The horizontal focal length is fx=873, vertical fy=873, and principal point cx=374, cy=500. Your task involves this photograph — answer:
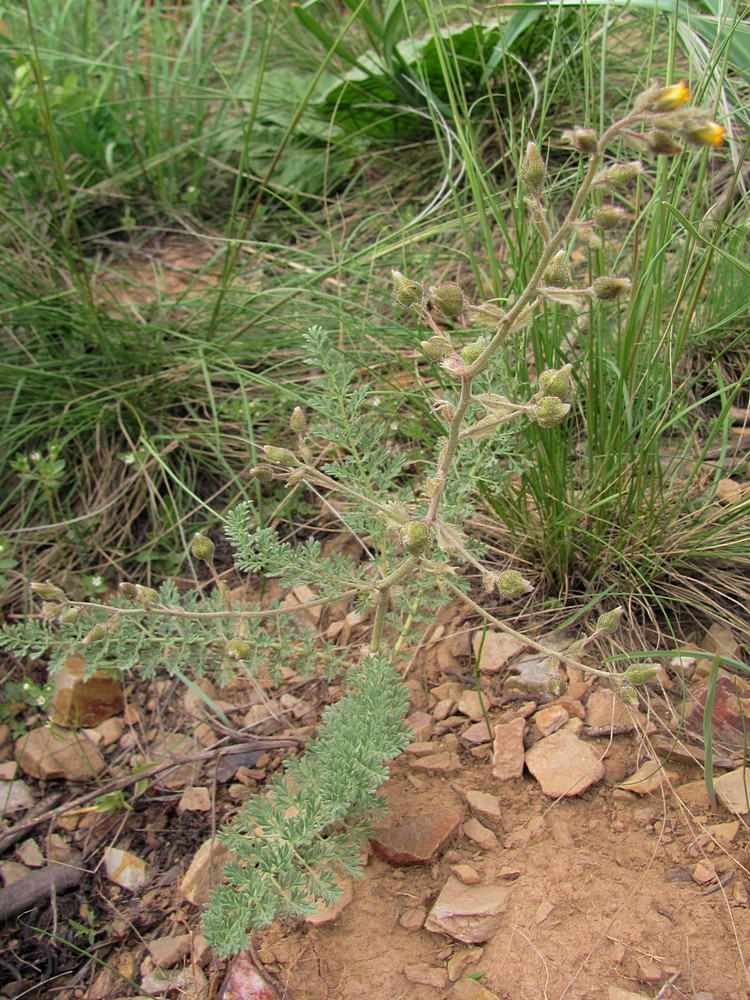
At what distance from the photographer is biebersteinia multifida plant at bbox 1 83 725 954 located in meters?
1.23

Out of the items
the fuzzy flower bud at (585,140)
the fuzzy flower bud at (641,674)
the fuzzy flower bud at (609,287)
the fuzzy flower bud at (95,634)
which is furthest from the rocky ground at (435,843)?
the fuzzy flower bud at (585,140)

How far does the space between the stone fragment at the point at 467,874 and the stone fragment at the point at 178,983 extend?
19.5 inches

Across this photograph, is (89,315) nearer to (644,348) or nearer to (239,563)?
(239,563)

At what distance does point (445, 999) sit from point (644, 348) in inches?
54.5

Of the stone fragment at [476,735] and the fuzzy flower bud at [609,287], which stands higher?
the fuzzy flower bud at [609,287]

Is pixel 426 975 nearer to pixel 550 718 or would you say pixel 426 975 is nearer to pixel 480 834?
pixel 480 834

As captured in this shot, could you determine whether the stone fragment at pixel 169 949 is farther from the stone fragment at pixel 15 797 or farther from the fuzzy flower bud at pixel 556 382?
the fuzzy flower bud at pixel 556 382

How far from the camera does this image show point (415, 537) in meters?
1.33

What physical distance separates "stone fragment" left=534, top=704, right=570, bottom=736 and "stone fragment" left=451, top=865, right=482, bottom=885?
12.8 inches

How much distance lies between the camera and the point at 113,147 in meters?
3.29

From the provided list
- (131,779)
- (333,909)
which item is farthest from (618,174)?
(131,779)

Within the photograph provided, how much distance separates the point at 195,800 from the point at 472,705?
25.5 inches

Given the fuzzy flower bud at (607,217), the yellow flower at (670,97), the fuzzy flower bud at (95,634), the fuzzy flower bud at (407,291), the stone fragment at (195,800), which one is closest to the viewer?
the yellow flower at (670,97)

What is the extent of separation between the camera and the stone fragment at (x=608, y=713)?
1.73 m
